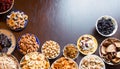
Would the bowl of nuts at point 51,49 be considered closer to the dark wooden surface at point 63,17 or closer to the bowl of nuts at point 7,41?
the dark wooden surface at point 63,17

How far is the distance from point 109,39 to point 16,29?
736mm

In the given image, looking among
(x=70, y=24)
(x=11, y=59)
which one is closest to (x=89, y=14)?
(x=70, y=24)

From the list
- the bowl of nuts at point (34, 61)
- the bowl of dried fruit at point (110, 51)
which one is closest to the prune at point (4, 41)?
the bowl of nuts at point (34, 61)

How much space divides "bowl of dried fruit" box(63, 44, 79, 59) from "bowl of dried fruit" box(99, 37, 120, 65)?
0.20m

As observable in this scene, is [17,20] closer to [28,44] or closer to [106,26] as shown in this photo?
[28,44]

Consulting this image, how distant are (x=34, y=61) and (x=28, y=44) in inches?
5.9

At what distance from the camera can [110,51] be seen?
1.81 metres

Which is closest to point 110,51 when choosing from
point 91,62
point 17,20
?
point 91,62

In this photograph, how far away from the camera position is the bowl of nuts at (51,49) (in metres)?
1.82

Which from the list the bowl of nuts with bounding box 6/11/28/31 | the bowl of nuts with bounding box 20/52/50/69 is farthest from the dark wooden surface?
the bowl of nuts with bounding box 20/52/50/69

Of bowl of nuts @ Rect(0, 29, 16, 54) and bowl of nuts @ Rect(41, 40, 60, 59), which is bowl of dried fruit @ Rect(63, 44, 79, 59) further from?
bowl of nuts @ Rect(0, 29, 16, 54)

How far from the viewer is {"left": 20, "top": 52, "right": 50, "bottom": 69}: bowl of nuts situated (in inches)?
68.9

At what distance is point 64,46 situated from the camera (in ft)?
6.16

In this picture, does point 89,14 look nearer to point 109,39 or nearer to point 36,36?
point 109,39
